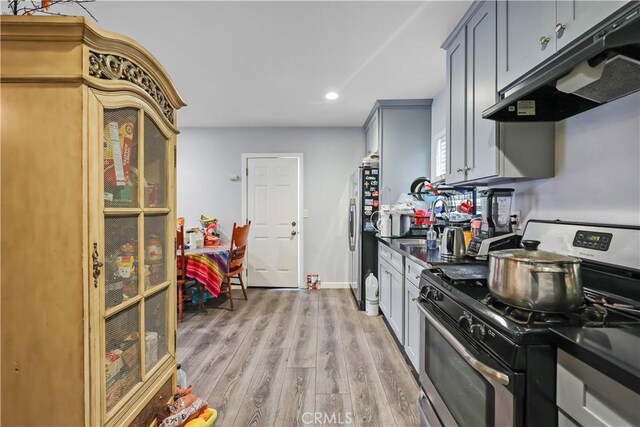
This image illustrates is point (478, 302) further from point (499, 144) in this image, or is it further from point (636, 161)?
point (499, 144)

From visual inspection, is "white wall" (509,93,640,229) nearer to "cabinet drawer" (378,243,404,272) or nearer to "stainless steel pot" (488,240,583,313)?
"stainless steel pot" (488,240,583,313)

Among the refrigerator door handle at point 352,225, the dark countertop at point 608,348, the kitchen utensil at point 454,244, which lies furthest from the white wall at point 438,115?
the dark countertop at point 608,348

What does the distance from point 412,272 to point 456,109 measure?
1198mm

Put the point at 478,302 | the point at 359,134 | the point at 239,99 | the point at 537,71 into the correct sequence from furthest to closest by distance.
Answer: the point at 359,134, the point at 239,99, the point at 537,71, the point at 478,302

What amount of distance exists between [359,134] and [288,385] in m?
3.59

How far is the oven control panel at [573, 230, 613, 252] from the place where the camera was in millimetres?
1181

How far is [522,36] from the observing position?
140 cm

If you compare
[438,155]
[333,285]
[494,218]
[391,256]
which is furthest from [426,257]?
[333,285]

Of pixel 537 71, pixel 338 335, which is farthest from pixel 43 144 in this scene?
pixel 338 335

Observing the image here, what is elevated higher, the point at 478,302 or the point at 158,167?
the point at 158,167

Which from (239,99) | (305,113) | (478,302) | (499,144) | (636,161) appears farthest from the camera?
(305,113)

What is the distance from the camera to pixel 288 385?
2068 mm

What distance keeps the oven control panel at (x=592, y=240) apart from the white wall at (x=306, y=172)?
11.1ft

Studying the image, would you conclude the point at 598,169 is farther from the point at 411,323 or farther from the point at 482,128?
the point at 411,323
